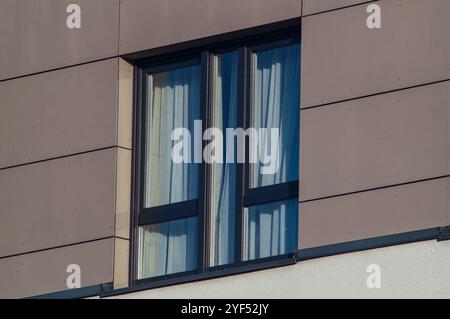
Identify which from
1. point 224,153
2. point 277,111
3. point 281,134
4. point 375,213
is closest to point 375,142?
point 375,213

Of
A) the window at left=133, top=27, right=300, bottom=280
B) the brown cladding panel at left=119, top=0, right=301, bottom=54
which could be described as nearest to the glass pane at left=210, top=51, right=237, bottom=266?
the window at left=133, top=27, right=300, bottom=280

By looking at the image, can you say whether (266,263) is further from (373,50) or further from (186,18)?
(186,18)

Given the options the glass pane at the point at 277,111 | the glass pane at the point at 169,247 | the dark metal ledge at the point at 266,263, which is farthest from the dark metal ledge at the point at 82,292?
the glass pane at the point at 277,111

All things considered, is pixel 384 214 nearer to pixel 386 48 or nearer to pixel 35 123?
pixel 386 48

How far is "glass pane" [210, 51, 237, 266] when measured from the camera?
15.8 meters

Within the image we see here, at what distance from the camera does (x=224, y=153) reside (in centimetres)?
1595

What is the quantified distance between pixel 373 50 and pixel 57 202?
132 inches

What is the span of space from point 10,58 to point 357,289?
14.6 ft

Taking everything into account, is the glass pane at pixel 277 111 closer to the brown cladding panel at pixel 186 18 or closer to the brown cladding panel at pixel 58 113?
the brown cladding panel at pixel 186 18

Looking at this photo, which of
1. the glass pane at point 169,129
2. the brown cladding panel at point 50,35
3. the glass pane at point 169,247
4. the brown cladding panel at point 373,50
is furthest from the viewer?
the brown cladding panel at point 50,35

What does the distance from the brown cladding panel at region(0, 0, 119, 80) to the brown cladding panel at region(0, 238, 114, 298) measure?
1.81m

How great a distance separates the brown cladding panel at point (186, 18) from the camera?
51.6ft

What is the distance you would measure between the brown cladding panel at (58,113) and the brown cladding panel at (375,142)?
2076 mm

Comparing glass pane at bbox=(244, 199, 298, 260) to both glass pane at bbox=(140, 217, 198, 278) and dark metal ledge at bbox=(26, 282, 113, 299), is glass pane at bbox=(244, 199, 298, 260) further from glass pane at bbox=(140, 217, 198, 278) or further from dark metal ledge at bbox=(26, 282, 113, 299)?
dark metal ledge at bbox=(26, 282, 113, 299)
